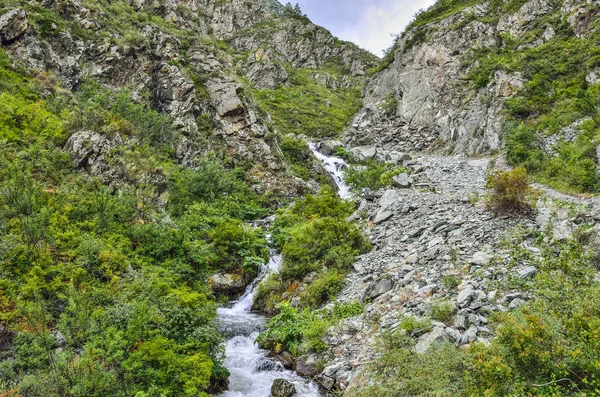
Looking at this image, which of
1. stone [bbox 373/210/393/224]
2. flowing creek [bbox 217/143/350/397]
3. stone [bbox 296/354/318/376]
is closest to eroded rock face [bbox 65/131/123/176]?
flowing creek [bbox 217/143/350/397]

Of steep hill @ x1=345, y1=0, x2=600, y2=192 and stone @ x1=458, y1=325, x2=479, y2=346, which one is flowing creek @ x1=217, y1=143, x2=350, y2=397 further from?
steep hill @ x1=345, y1=0, x2=600, y2=192

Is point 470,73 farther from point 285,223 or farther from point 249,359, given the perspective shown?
point 249,359

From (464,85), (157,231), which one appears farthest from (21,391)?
(464,85)

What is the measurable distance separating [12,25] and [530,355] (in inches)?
1294

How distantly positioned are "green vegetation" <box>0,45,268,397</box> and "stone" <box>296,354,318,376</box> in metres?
2.22

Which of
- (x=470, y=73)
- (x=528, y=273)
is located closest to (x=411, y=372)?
(x=528, y=273)

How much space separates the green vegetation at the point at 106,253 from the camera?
7793mm

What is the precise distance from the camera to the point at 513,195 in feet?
38.1

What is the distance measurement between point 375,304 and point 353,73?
8028 centimetres

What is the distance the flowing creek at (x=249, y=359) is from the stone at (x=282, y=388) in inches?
8.4

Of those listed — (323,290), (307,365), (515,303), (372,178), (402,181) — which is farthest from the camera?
(372,178)

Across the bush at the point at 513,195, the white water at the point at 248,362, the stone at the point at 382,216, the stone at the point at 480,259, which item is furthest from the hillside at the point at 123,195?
the bush at the point at 513,195

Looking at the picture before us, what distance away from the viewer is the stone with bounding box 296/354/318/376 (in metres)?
9.85

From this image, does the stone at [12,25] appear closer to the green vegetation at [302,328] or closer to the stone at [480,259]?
the green vegetation at [302,328]
